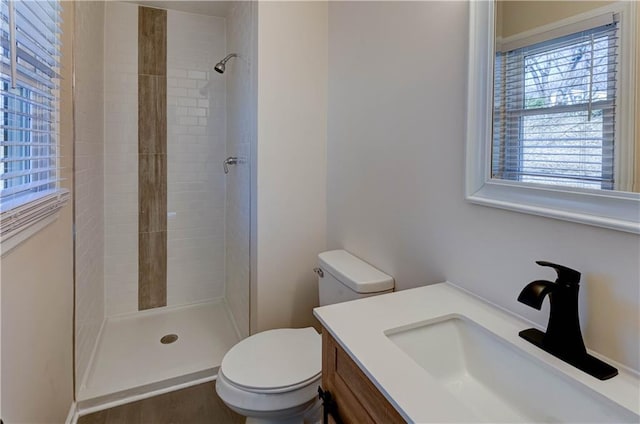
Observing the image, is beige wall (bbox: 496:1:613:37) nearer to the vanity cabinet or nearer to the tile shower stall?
the vanity cabinet

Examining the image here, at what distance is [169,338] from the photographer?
2432 mm

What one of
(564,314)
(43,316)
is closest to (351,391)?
(564,314)

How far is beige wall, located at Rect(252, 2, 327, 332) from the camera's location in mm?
1813

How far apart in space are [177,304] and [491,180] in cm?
262

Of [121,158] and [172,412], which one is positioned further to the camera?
[121,158]

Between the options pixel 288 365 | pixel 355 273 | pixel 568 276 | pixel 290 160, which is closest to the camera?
pixel 568 276

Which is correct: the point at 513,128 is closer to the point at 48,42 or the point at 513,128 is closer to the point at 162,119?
the point at 48,42

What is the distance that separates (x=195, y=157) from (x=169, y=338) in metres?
1.35

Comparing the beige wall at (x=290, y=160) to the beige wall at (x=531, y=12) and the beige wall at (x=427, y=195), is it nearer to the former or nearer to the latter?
the beige wall at (x=427, y=195)

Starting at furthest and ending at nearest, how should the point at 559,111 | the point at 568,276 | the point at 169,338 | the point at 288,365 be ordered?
the point at 169,338, the point at 288,365, the point at 559,111, the point at 568,276

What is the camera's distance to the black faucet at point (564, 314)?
0.76 metres

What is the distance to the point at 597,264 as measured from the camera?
2.55ft

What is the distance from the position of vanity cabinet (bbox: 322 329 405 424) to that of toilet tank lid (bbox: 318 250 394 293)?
18.9 inches

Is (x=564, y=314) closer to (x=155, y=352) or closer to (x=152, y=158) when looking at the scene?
(x=155, y=352)
